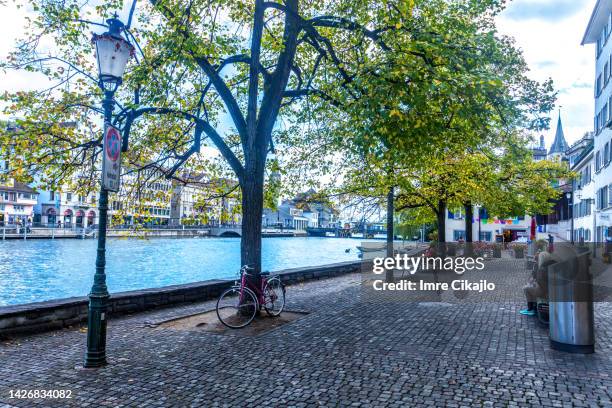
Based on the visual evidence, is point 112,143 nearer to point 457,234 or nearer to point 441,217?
point 441,217

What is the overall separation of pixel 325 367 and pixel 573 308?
3701 mm

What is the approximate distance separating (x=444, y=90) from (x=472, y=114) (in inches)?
48.4

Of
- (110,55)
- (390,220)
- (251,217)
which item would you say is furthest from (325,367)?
(390,220)

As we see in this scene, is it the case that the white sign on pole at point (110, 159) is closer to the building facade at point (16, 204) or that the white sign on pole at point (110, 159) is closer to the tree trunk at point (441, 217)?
the tree trunk at point (441, 217)

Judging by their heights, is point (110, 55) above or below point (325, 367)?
above

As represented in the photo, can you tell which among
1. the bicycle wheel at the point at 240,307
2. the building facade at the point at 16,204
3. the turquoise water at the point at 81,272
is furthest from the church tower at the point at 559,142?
the bicycle wheel at the point at 240,307

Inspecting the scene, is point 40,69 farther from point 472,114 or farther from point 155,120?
point 472,114

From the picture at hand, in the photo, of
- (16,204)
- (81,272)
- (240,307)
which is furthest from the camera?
(16,204)

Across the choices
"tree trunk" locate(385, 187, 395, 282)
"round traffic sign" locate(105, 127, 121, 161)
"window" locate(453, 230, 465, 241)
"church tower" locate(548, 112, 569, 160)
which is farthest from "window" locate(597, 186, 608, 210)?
"church tower" locate(548, 112, 569, 160)

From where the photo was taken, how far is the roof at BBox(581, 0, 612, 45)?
1289 inches

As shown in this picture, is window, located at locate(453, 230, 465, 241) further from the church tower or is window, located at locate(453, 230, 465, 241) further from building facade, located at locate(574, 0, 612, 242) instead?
the church tower

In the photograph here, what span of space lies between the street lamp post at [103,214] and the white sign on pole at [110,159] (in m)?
0.11

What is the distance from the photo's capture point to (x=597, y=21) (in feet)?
114

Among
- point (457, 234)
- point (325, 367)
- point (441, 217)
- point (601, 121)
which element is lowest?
point (325, 367)
